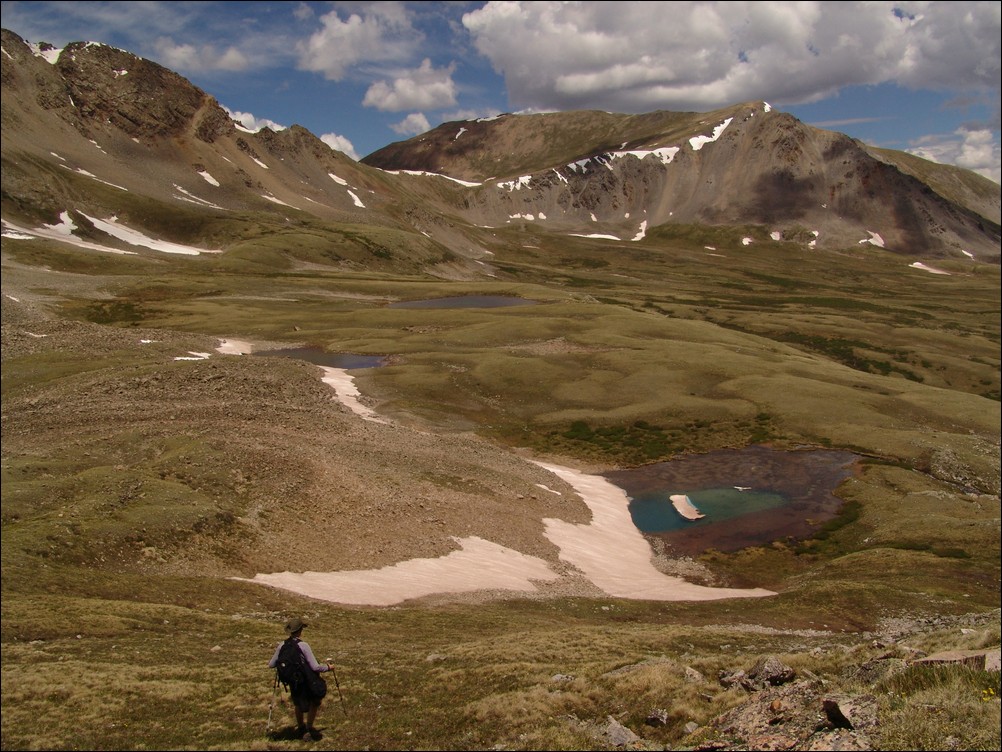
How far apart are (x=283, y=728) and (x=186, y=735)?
254cm

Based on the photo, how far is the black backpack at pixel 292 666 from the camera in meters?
15.8

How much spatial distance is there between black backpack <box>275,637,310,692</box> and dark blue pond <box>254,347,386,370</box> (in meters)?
85.9

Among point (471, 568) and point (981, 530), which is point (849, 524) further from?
point (471, 568)

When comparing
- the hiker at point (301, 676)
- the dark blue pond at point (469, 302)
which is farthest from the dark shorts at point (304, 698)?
the dark blue pond at point (469, 302)

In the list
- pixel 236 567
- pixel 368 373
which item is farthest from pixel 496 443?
pixel 236 567

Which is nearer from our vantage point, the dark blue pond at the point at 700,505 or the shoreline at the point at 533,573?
the shoreline at the point at 533,573

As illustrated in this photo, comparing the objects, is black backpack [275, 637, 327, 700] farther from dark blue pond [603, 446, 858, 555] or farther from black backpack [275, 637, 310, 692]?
dark blue pond [603, 446, 858, 555]

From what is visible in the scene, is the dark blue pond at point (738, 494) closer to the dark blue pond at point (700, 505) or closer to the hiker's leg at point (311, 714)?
the dark blue pond at point (700, 505)

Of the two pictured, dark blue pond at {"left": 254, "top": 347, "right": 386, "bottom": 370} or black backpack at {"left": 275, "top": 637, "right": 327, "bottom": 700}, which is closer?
black backpack at {"left": 275, "top": 637, "right": 327, "bottom": 700}

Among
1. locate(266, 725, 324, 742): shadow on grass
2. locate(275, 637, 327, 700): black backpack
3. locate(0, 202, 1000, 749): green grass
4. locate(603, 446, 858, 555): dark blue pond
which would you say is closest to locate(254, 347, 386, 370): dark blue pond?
locate(0, 202, 1000, 749): green grass

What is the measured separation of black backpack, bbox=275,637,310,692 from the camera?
620 inches

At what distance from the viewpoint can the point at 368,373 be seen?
94.4 m

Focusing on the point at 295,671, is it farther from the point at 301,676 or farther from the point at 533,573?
the point at 533,573

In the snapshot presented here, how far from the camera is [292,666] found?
51.6 feet
